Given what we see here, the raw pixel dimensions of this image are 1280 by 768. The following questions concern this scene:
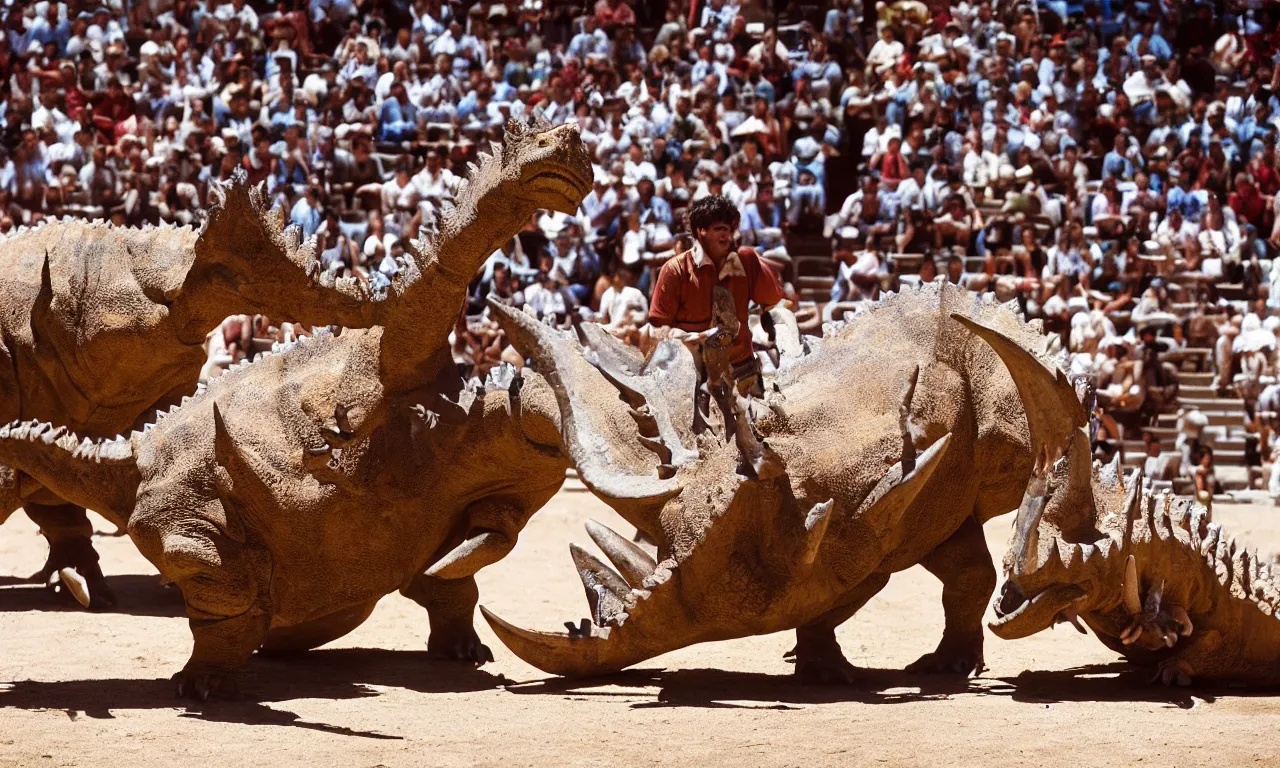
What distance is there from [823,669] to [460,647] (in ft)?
6.07

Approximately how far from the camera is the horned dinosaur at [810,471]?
703cm

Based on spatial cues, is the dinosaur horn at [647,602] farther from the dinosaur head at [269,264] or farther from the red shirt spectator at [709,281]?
the dinosaur head at [269,264]

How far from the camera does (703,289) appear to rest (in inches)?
318

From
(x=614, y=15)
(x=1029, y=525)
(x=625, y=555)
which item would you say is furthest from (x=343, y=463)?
(x=614, y=15)

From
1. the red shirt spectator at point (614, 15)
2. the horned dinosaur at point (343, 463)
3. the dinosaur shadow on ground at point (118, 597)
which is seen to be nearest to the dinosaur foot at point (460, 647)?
the horned dinosaur at point (343, 463)

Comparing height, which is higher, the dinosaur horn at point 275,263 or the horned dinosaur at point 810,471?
the dinosaur horn at point 275,263

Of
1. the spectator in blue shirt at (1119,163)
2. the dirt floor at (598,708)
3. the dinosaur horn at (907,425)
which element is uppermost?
the spectator in blue shirt at (1119,163)

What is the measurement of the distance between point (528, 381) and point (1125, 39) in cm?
1499

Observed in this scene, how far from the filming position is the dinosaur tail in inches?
300

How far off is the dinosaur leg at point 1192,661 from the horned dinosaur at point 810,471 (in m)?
0.90

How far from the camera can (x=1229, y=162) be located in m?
19.0

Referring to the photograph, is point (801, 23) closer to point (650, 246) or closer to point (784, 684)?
point (650, 246)

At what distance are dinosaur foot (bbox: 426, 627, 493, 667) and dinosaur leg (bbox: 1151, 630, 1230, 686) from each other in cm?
316

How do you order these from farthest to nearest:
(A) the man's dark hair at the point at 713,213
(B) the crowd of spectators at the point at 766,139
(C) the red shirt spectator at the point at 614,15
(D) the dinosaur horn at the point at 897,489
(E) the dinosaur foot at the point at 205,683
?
(C) the red shirt spectator at the point at 614,15 → (B) the crowd of spectators at the point at 766,139 → (A) the man's dark hair at the point at 713,213 → (E) the dinosaur foot at the point at 205,683 → (D) the dinosaur horn at the point at 897,489
